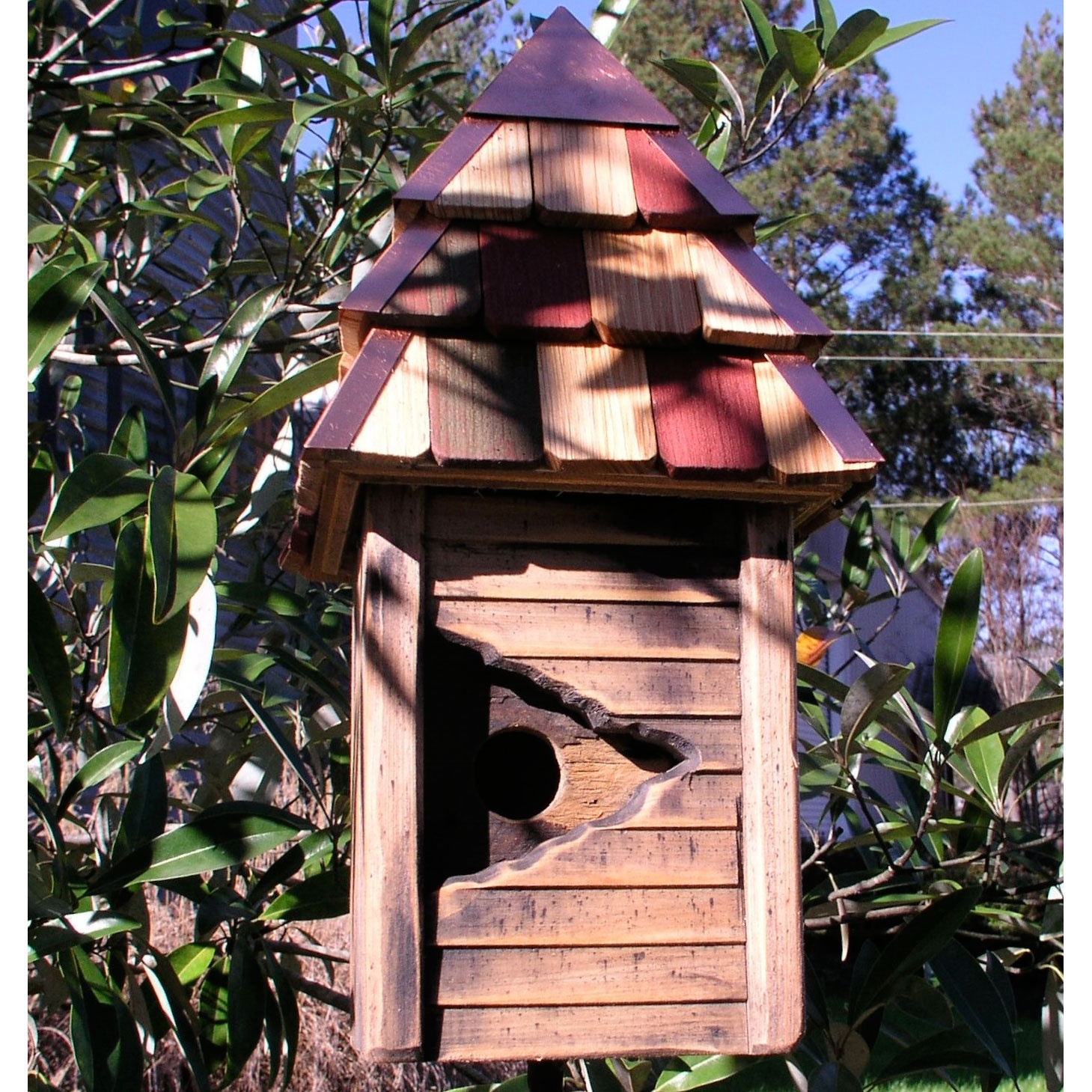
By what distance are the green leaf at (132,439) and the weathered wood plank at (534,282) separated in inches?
32.9

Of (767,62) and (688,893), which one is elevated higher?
(767,62)

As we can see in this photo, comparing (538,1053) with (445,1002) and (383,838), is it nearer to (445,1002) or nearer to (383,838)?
(445,1002)

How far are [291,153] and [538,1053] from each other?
1.91m

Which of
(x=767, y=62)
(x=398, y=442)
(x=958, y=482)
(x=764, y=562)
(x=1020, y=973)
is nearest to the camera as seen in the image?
(x=398, y=442)

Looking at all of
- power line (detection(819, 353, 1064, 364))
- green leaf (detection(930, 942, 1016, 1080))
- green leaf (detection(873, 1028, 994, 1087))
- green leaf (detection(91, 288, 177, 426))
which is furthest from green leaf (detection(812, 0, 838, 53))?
power line (detection(819, 353, 1064, 364))

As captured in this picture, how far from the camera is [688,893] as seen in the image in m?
1.33

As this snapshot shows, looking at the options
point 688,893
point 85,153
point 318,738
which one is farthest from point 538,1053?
point 85,153

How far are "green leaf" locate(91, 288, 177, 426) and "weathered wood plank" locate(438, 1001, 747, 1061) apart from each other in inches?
37.3

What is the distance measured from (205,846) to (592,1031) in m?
0.60

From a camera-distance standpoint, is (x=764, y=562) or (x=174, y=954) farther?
(x=174, y=954)

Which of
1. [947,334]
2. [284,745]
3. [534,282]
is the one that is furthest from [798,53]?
[947,334]

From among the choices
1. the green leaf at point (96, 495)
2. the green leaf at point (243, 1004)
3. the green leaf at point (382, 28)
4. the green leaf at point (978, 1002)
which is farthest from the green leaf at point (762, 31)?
the green leaf at point (243, 1004)

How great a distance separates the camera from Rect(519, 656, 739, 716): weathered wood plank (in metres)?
1.34

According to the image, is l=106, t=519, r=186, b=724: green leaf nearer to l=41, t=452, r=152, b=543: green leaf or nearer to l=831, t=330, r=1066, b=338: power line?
l=41, t=452, r=152, b=543: green leaf
